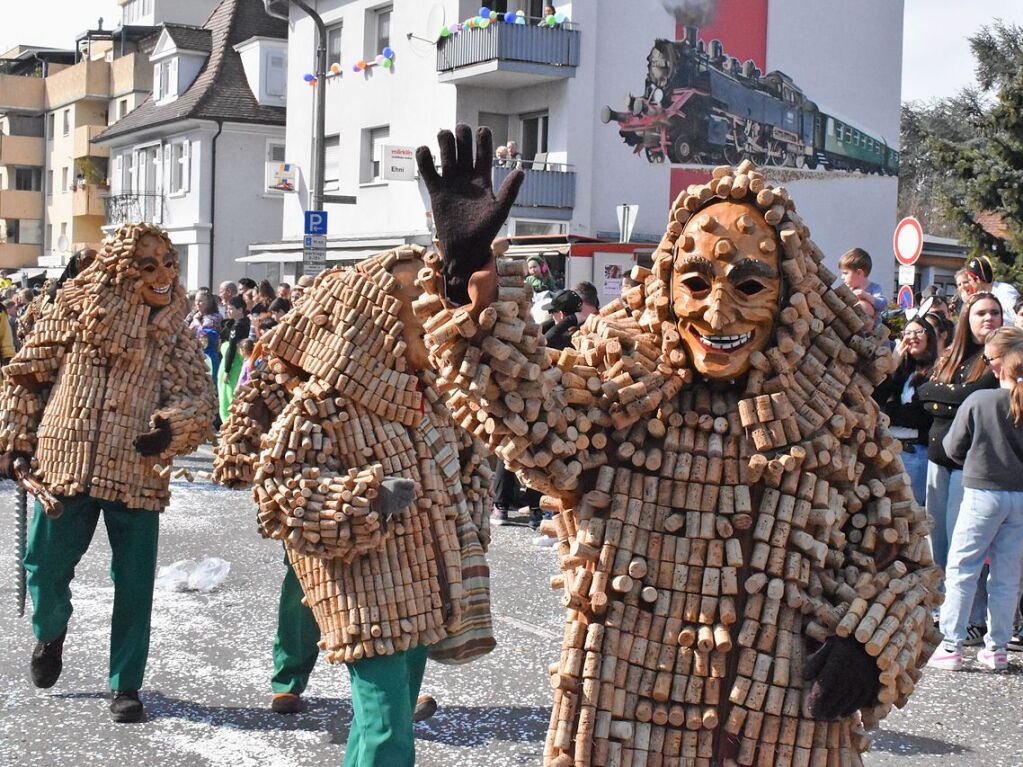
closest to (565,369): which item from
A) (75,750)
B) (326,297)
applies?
(326,297)

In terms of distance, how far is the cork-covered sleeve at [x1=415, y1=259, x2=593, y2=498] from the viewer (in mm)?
2662

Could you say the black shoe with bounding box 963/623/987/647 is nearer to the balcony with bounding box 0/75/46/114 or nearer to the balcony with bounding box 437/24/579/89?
the balcony with bounding box 437/24/579/89

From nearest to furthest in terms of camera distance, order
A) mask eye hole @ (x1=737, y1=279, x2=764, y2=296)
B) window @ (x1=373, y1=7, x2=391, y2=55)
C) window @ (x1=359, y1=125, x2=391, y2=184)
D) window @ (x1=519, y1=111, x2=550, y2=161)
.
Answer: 1. mask eye hole @ (x1=737, y1=279, x2=764, y2=296)
2. window @ (x1=519, y1=111, x2=550, y2=161)
3. window @ (x1=359, y1=125, x2=391, y2=184)
4. window @ (x1=373, y1=7, x2=391, y2=55)

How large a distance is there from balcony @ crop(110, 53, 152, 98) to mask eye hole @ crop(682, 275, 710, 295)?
1695 inches

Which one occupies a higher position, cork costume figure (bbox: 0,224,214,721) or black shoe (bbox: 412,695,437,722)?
cork costume figure (bbox: 0,224,214,721)

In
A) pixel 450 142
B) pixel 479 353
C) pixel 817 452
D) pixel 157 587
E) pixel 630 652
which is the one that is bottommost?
pixel 157 587

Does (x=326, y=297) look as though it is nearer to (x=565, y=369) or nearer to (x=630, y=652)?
(x=565, y=369)

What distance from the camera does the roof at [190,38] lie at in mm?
36062

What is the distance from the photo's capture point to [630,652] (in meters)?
2.86

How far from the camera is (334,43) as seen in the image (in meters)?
30.0

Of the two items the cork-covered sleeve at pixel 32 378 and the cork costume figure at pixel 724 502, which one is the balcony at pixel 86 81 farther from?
the cork costume figure at pixel 724 502

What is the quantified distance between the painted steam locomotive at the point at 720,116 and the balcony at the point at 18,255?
3585 cm

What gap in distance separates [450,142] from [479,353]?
46cm

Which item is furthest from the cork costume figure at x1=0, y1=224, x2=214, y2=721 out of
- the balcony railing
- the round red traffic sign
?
the balcony railing
